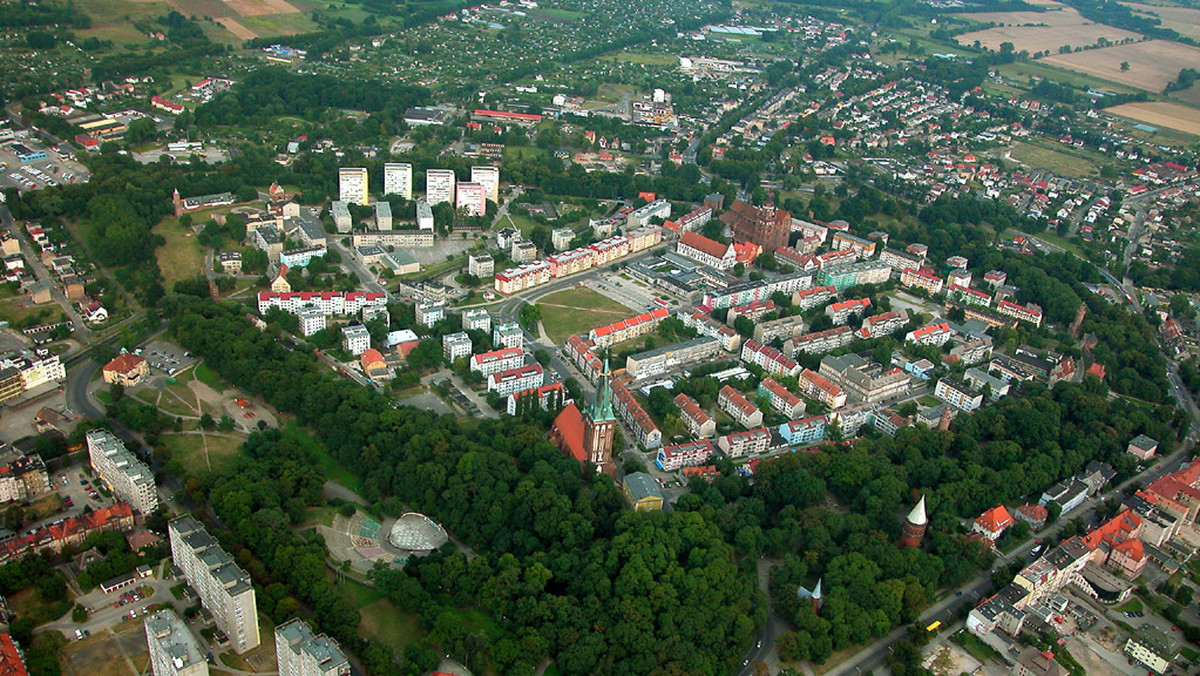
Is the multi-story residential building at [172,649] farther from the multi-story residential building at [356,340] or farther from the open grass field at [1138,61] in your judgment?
the open grass field at [1138,61]

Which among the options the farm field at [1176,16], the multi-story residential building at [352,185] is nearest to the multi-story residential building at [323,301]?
the multi-story residential building at [352,185]

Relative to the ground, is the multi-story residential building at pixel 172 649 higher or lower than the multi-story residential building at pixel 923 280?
higher

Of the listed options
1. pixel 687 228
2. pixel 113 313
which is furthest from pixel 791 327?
pixel 113 313

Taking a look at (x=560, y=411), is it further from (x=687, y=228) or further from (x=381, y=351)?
(x=687, y=228)

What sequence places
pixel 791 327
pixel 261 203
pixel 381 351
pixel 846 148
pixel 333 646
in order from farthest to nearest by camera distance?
pixel 846 148, pixel 261 203, pixel 791 327, pixel 381 351, pixel 333 646

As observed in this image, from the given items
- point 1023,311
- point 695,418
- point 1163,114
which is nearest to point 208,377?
point 695,418

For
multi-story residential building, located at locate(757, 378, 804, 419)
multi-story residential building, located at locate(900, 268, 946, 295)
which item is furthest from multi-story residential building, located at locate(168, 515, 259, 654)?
multi-story residential building, located at locate(900, 268, 946, 295)
